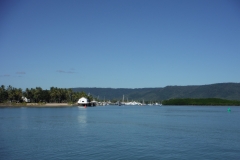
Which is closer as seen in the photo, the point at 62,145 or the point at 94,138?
the point at 62,145

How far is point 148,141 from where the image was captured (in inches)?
1264

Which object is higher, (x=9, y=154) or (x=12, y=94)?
(x=12, y=94)

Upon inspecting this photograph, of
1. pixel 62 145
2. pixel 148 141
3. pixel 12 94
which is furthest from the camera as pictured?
pixel 12 94

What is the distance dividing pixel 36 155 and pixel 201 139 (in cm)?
1928

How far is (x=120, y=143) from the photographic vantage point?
3072cm

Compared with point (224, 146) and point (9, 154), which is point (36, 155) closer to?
point (9, 154)

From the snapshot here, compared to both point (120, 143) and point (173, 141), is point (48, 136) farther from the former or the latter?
point (173, 141)

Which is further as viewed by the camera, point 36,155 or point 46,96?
point 46,96

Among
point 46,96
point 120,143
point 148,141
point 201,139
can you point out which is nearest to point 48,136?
point 120,143

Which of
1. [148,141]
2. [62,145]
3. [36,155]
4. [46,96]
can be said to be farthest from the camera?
[46,96]

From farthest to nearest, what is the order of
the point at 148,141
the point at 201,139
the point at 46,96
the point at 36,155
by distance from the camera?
the point at 46,96 → the point at 201,139 → the point at 148,141 → the point at 36,155

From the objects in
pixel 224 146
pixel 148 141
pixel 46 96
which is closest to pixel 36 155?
pixel 148 141

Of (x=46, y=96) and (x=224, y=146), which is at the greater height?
(x=46, y=96)

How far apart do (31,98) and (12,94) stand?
16901 millimetres
